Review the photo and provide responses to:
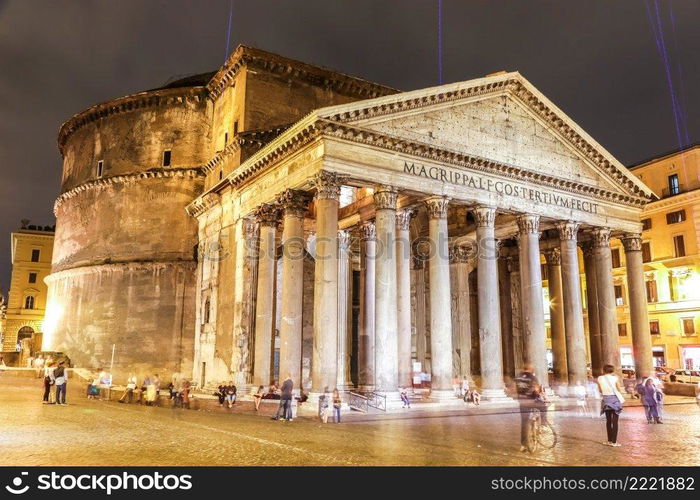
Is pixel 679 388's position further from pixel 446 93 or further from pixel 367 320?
pixel 446 93

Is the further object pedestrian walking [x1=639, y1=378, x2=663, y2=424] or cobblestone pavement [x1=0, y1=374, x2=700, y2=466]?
pedestrian walking [x1=639, y1=378, x2=663, y2=424]

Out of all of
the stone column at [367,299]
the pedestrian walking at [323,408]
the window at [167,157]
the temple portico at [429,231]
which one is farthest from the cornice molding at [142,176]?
the pedestrian walking at [323,408]

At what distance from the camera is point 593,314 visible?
78.0 feet

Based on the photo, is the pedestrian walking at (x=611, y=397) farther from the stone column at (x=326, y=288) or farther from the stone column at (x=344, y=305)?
the stone column at (x=344, y=305)

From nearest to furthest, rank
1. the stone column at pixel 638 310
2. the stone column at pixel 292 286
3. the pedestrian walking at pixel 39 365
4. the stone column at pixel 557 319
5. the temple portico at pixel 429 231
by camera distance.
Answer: the temple portico at pixel 429 231 → the stone column at pixel 292 286 → the stone column at pixel 638 310 → the stone column at pixel 557 319 → the pedestrian walking at pixel 39 365

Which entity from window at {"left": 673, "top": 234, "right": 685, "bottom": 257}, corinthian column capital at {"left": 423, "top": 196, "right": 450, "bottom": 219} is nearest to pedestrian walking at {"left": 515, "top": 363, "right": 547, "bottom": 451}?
corinthian column capital at {"left": 423, "top": 196, "right": 450, "bottom": 219}

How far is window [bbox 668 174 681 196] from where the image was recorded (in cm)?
3058

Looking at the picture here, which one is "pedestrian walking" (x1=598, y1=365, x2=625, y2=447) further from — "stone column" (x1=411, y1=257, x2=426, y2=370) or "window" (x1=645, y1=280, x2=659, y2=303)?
"window" (x1=645, y1=280, x2=659, y2=303)

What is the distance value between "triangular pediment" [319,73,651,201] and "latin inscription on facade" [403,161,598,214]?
2.29 feet

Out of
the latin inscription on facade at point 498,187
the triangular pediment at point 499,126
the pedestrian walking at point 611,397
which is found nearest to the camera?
the pedestrian walking at point 611,397

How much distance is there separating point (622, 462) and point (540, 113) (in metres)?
15.4

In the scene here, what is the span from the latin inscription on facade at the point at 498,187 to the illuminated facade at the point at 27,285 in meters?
43.8

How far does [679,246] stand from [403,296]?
1993 cm

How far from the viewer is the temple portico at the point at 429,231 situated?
16047 mm
